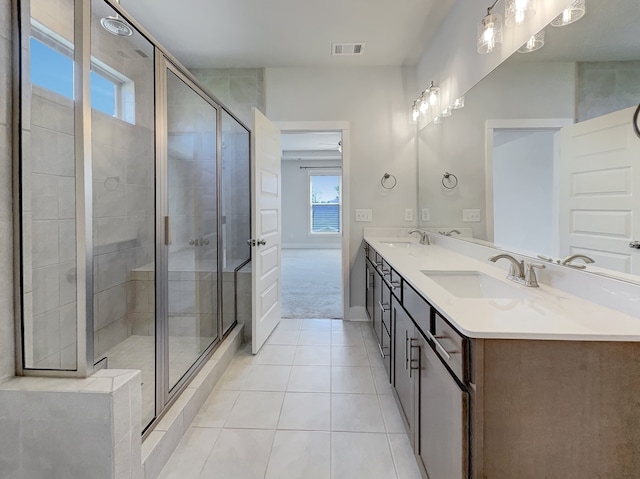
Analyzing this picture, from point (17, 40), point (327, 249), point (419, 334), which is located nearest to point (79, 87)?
point (17, 40)

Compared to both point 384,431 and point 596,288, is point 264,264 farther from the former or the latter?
point 596,288

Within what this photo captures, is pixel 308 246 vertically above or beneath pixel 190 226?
beneath

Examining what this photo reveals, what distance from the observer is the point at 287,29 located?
270cm

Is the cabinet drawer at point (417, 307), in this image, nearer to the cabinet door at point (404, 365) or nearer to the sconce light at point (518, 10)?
the cabinet door at point (404, 365)

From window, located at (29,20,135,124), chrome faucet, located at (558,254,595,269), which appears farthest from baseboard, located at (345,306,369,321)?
window, located at (29,20,135,124)

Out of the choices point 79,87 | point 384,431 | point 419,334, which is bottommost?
point 384,431

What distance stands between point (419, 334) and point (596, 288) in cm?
63

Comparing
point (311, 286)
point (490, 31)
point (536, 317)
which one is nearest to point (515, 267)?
point (536, 317)

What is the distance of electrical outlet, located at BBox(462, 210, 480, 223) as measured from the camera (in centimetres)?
226

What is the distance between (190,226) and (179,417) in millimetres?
1297

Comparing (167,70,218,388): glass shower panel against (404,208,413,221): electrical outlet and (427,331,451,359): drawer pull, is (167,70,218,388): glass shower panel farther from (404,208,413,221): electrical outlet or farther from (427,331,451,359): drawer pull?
(404,208,413,221): electrical outlet

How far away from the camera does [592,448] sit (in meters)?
0.84

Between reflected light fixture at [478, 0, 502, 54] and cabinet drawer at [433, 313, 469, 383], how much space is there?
5.26 feet

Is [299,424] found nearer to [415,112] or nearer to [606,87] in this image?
[606,87]
